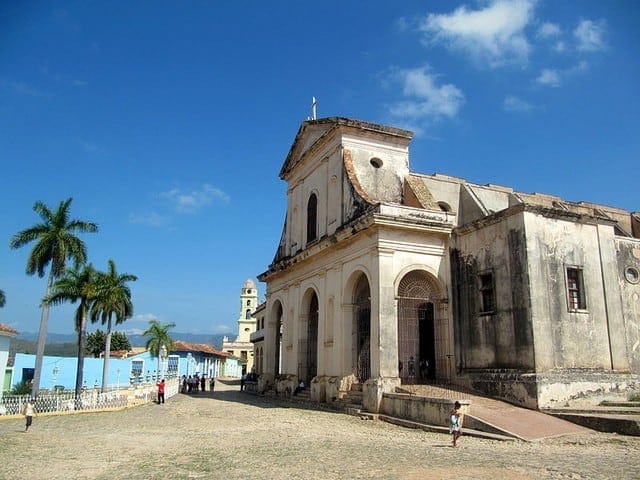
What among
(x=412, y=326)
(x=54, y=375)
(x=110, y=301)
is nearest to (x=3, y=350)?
(x=110, y=301)

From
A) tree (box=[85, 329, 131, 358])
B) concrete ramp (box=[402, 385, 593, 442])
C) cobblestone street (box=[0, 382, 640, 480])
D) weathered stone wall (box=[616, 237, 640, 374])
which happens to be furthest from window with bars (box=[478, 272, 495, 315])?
tree (box=[85, 329, 131, 358])

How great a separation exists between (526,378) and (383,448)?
5.76 metres

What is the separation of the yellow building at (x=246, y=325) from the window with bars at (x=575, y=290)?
2528 inches

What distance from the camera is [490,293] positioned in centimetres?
1684

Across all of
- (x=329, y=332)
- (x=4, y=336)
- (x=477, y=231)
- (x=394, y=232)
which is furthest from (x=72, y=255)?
(x=477, y=231)

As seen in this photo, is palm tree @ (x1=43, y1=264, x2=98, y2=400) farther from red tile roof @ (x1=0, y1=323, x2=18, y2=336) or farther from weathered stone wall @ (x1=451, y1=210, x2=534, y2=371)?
weathered stone wall @ (x1=451, y1=210, x2=534, y2=371)

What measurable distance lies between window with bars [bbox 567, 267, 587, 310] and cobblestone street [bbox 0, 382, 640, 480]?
4923 mm

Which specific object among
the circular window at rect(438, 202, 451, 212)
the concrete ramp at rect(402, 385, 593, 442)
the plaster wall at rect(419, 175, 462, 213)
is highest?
the plaster wall at rect(419, 175, 462, 213)

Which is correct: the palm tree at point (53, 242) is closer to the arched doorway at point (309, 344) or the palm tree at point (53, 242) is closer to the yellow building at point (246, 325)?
the arched doorway at point (309, 344)

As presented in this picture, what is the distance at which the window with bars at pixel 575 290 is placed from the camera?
51.6 feet

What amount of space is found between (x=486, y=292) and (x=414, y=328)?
2.84 meters

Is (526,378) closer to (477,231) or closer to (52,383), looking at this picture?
(477,231)

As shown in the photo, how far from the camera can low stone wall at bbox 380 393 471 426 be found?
42.1 feet

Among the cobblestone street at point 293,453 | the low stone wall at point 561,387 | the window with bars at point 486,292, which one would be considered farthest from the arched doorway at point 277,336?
the low stone wall at point 561,387
